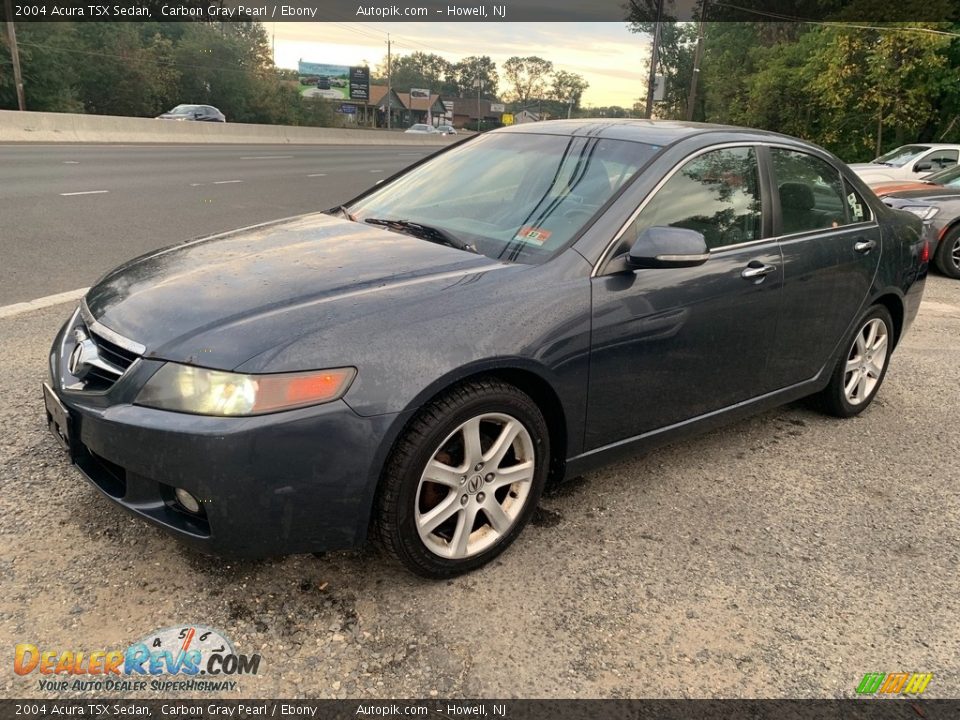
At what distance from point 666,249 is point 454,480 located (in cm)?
120

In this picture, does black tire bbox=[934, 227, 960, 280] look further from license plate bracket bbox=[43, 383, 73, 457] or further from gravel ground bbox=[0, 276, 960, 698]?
license plate bracket bbox=[43, 383, 73, 457]

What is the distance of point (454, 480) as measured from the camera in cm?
260

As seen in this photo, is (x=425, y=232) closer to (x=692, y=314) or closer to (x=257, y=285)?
(x=257, y=285)

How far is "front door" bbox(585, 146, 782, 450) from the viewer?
2.96 meters

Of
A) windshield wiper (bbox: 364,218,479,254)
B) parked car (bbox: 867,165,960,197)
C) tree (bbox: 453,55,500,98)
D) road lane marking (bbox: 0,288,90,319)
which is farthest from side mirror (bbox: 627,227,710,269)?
tree (bbox: 453,55,500,98)

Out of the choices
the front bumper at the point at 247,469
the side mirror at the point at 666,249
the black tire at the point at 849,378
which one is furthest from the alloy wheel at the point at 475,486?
the black tire at the point at 849,378

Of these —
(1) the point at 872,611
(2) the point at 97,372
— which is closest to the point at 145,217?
(2) the point at 97,372

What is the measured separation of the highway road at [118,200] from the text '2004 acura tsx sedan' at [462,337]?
3793 mm

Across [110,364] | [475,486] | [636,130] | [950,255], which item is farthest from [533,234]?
[950,255]

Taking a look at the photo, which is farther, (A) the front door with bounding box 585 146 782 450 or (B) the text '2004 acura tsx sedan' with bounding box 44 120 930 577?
(A) the front door with bounding box 585 146 782 450

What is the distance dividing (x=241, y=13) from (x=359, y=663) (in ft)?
246

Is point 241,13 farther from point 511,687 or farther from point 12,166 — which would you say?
point 511,687

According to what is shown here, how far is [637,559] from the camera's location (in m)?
2.92

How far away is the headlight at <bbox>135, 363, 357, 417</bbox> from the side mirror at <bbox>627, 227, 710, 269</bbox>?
49.2 inches
